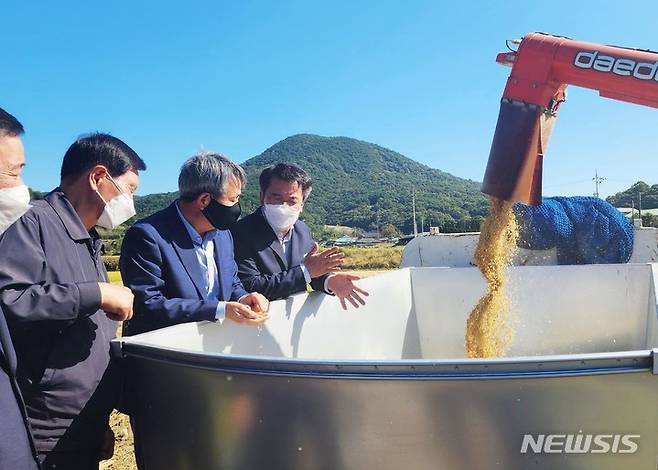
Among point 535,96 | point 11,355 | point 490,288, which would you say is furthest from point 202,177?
point 490,288

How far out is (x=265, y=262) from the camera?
2.63m

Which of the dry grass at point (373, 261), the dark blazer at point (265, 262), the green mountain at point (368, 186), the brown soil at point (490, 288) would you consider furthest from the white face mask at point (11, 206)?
the green mountain at point (368, 186)

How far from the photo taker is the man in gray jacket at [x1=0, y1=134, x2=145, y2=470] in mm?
1254

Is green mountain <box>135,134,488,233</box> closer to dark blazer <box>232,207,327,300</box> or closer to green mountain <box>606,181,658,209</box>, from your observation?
green mountain <box>606,181,658,209</box>

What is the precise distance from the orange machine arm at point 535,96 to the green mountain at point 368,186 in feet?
160

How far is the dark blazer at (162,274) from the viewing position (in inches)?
71.4

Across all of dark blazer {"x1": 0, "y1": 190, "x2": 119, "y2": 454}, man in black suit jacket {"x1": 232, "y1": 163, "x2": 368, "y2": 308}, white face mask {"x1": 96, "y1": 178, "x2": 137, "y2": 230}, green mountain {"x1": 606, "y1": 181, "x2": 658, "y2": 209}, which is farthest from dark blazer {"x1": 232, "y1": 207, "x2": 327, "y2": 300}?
green mountain {"x1": 606, "y1": 181, "x2": 658, "y2": 209}

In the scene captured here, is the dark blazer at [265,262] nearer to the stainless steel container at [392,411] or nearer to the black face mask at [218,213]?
the black face mask at [218,213]

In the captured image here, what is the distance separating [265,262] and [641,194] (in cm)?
5750

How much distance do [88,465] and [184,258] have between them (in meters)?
0.75

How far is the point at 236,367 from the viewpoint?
118 cm

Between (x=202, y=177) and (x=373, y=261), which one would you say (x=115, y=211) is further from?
(x=373, y=261)

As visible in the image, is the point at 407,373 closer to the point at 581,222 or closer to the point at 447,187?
the point at 581,222

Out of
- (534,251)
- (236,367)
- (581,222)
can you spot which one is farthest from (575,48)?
(581,222)
